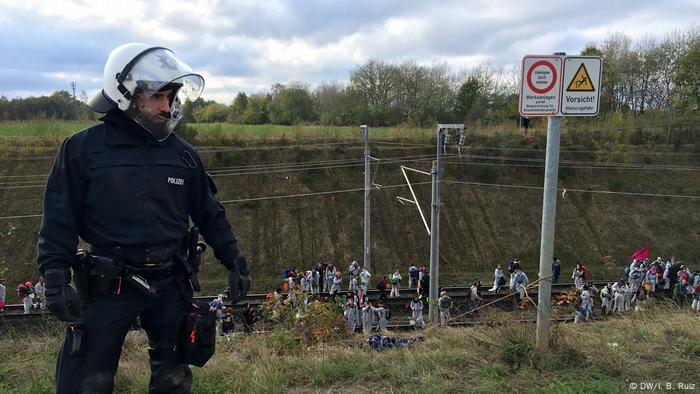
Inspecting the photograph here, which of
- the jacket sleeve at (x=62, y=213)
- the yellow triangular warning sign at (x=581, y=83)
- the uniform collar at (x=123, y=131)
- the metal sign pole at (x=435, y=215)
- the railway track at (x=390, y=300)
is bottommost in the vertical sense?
the railway track at (x=390, y=300)

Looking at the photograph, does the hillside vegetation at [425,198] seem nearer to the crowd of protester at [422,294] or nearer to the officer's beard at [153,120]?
the crowd of protester at [422,294]

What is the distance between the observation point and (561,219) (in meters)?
29.0

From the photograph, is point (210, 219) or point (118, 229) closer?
point (118, 229)

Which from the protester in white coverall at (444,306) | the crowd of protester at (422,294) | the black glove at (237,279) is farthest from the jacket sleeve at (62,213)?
the protester in white coverall at (444,306)

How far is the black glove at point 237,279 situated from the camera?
10.4ft

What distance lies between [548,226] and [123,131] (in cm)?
378

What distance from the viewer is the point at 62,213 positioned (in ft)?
8.34

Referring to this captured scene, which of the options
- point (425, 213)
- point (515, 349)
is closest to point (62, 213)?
point (515, 349)

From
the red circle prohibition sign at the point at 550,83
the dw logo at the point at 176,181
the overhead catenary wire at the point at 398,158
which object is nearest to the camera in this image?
the dw logo at the point at 176,181

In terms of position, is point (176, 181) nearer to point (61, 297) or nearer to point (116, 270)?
point (116, 270)

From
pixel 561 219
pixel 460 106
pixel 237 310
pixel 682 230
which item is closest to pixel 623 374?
pixel 237 310

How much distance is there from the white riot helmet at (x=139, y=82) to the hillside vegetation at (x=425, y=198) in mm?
19174

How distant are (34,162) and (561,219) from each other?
33.9 metres

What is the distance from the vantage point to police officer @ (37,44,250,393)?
256 centimetres
